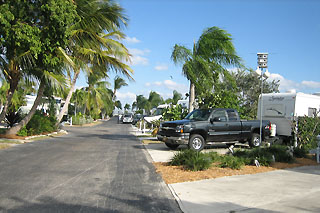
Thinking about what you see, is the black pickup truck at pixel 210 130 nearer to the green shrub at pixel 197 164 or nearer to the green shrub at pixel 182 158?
the green shrub at pixel 182 158

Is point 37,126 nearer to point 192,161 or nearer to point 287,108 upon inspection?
point 192,161

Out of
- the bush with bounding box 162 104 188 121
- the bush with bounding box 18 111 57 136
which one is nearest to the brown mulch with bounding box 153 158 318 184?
the bush with bounding box 162 104 188 121

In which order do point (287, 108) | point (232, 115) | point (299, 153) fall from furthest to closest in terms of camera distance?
point (287, 108) → point (232, 115) → point (299, 153)

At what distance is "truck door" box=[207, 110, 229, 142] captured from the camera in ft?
43.7

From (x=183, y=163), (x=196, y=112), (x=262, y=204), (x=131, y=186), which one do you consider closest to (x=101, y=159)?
(x=183, y=163)

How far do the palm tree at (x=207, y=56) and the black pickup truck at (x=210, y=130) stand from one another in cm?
308

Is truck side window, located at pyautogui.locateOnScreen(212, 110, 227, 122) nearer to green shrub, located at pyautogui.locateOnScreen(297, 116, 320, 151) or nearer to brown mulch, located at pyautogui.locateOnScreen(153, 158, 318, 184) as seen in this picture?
green shrub, located at pyautogui.locateOnScreen(297, 116, 320, 151)

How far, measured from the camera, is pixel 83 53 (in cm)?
1669

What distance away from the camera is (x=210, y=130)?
13.3m

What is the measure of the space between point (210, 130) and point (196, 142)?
860 mm

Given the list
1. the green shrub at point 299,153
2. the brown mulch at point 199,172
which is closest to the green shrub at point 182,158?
the brown mulch at point 199,172

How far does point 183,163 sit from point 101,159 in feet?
10.1

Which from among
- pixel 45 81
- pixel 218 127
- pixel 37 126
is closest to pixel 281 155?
pixel 218 127

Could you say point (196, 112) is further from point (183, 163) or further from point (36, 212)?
point (36, 212)
